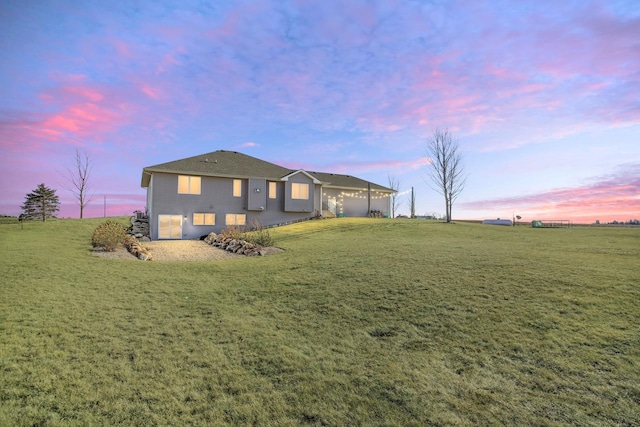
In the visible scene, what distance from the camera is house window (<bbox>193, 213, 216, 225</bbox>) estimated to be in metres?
23.5

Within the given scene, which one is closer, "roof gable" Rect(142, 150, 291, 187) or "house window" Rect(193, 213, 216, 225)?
"roof gable" Rect(142, 150, 291, 187)

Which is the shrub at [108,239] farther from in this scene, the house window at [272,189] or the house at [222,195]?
the house window at [272,189]

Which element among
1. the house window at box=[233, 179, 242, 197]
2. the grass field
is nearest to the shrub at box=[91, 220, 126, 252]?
the grass field

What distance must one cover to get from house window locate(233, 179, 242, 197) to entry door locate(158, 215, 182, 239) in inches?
176

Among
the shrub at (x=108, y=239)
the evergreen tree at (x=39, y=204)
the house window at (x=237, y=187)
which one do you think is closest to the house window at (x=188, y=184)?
the house window at (x=237, y=187)

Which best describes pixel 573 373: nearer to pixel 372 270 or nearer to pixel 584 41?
pixel 372 270

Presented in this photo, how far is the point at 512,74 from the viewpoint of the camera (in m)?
14.4

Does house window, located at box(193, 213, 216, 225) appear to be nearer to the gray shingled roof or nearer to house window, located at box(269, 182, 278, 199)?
the gray shingled roof

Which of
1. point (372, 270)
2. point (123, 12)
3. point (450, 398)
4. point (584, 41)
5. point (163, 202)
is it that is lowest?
point (450, 398)

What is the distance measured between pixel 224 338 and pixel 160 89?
16.2 m

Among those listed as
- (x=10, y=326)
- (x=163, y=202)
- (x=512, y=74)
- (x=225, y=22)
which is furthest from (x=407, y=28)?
(x=163, y=202)

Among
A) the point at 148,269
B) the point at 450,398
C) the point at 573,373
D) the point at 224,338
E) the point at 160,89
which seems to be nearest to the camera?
the point at 450,398

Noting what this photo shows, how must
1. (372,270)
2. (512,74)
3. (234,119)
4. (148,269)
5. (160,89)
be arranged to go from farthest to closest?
(234,119) < (160,89) < (512,74) < (148,269) < (372,270)

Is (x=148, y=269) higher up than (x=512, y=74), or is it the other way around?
(x=512, y=74)
